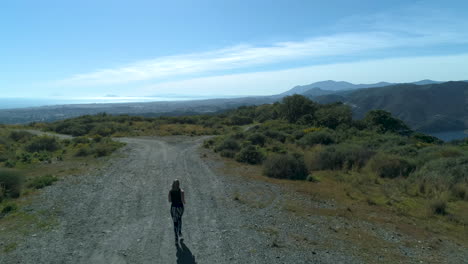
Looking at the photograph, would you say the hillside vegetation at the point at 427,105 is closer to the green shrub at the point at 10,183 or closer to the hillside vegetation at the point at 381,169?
the hillside vegetation at the point at 381,169

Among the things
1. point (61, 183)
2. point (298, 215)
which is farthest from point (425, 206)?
point (61, 183)

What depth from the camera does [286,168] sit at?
13406mm

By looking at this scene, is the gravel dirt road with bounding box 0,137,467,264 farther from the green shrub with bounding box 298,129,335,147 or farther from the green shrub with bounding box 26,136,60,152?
the green shrub with bounding box 26,136,60,152

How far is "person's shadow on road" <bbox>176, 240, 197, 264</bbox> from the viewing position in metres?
5.49

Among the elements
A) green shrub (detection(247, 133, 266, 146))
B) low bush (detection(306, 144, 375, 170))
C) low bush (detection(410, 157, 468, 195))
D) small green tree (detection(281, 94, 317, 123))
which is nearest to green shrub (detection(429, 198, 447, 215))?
low bush (detection(410, 157, 468, 195))

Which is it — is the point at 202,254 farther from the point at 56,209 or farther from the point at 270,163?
the point at 270,163

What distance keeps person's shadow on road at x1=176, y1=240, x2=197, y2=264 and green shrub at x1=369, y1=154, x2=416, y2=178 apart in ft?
33.3

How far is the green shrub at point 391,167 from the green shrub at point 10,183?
1383 cm

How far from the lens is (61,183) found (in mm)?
11539

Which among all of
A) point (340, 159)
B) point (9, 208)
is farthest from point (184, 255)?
point (340, 159)

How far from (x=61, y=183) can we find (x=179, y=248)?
7.84 meters

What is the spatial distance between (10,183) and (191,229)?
7043mm

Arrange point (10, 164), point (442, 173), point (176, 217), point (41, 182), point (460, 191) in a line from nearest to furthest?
point (176, 217) < point (460, 191) < point (41, 182) < point (442, 173) < point (10, 164)

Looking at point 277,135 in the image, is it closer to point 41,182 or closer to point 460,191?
point 460,191
